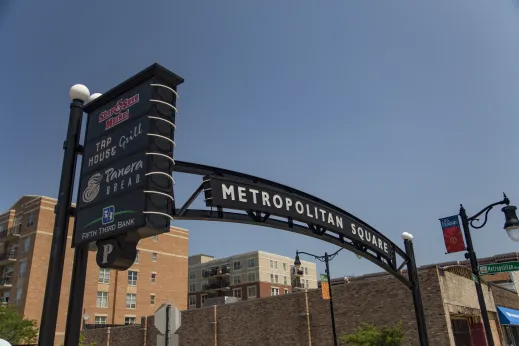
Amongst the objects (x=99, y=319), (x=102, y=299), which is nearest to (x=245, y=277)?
(x=102, y=299)

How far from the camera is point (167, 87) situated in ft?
19.3

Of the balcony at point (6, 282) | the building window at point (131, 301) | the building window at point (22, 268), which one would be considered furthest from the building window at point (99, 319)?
the balcony at point (6, 282)

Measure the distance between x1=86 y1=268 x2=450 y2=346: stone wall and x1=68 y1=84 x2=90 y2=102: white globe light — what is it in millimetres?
23389

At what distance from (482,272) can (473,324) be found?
617 inches

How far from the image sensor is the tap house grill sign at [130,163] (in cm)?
528

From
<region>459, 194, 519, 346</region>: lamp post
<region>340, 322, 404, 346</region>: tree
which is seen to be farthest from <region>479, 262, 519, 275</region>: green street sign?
<region>340, 322, 404, 346</region>: tree

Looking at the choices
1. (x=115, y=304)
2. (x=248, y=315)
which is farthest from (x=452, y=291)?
(x=115, y=304)

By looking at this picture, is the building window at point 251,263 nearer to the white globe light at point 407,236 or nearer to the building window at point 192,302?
the building window at point 192,302

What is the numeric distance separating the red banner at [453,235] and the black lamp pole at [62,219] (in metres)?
13.0

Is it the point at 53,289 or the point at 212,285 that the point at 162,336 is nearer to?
the point at 53,289

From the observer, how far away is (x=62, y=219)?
5.88 m

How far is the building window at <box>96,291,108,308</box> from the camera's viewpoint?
58.0 metres

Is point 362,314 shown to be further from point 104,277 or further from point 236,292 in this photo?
point 236,292

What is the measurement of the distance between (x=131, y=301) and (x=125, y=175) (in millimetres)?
60824
